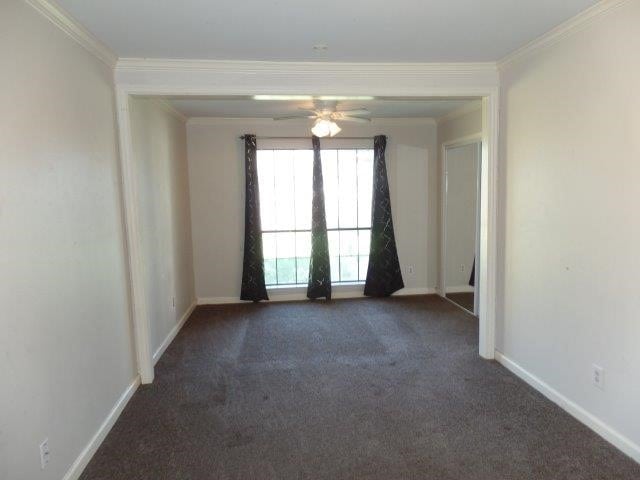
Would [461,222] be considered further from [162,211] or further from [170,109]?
[170,109]

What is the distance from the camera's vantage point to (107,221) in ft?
9.00

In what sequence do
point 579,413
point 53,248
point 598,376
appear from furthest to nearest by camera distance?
1. point 579,413
2. point 598,376
3. point 53,248

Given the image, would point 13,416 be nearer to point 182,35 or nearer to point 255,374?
point 255,374

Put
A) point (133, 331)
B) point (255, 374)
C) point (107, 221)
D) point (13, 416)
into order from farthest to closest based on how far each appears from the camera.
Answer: point (255, 374)
point (133, 331)
point (107, 221)
point (13, 416)

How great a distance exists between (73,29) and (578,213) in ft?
10.0

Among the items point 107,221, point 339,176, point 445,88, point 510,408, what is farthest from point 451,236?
point 107,221

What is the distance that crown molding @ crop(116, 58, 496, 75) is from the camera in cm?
296

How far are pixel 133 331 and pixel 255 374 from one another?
1.00m

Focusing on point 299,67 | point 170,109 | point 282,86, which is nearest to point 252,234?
point 170,109

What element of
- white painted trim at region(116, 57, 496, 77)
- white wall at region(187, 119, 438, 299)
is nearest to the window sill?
white wall at region(187, 119, 438, 299)

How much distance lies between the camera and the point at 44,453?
1.91m

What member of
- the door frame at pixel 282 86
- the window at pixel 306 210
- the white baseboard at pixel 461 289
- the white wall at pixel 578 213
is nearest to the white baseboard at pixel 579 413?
the white wall at pixel 578 213

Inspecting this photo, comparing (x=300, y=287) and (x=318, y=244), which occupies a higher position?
(x=318, y=244)

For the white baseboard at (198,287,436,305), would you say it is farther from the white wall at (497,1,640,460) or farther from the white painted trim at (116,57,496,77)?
the white painted trim at (116,57,496,77)
